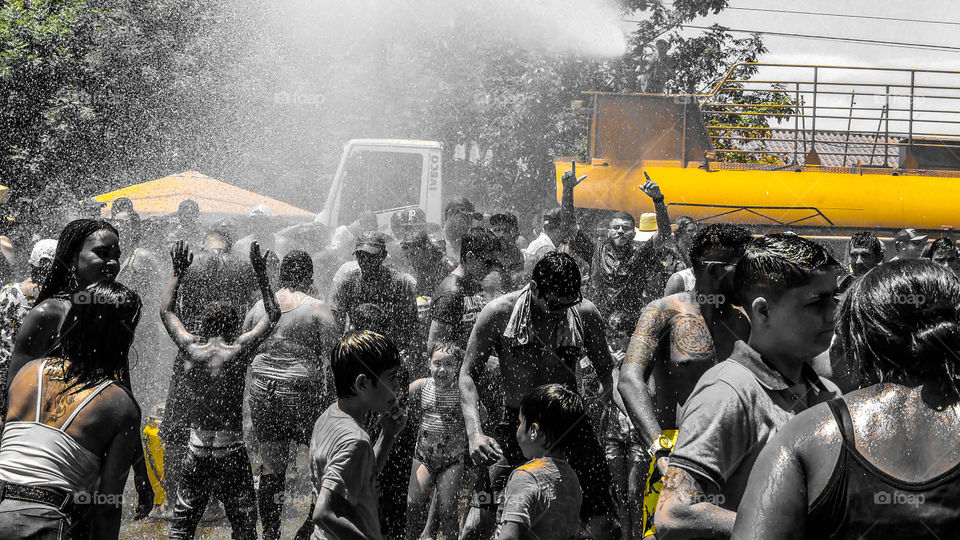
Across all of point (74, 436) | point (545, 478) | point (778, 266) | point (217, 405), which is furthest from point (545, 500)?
point (217, 405)

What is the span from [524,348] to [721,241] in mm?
1295

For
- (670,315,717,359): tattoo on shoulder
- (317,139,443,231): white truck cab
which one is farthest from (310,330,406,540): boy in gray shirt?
(317,139,443,231): white truck cab

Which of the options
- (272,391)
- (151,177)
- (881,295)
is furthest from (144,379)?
(151,177)

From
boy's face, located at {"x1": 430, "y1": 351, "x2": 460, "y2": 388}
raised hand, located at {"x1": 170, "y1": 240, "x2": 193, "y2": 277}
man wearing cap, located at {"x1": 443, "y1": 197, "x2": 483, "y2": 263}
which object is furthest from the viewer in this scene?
man wearing cap, located at {"x1": 443, "y1": 197, "x2": 483, "y2": 263}

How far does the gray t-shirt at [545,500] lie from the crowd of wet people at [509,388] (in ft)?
0.04

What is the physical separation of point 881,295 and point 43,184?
14.8 m

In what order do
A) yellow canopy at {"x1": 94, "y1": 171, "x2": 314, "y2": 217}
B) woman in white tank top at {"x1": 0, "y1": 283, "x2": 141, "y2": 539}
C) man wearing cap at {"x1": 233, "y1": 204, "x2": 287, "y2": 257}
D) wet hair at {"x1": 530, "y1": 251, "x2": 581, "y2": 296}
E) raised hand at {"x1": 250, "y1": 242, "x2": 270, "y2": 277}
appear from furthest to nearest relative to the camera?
yellow canopy at {"x1": 94, "y1": 171, "x2": 314, "y2": 217}, man wearing cap at {"x1": 233, "y1": 204, "x2": 287, "y2": 257}, raised hand at {"x1": 250, "y1": 242, "x2": 270, "y2": 277}, wet hair at {"x1": 530, "y1": 251, "x2": 581, "y2": 296}, woman in white tank top at {"x1": 0, "y1": 283, "x2": 141, "y2": 539}

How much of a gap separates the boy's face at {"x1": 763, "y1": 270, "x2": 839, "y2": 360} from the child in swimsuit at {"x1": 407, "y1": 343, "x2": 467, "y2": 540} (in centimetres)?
327

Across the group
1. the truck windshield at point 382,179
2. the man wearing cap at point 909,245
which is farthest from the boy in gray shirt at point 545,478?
the truck windshield at point 382,179

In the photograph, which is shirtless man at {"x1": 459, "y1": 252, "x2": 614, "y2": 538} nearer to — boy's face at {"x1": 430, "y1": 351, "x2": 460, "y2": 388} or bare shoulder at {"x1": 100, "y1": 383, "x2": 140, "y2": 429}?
boy's face at {"x1": 430, "y1": 351, "x2": 460, "y2": 388}

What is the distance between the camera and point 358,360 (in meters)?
3.75

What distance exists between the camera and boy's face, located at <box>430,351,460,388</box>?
5867 mm

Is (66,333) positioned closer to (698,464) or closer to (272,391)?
(698,464)

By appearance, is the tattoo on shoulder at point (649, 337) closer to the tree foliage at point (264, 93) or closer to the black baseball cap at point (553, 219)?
the black baseball cap at point (553, 219)
